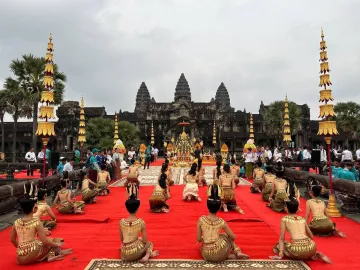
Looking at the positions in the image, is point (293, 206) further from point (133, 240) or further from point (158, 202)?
point (158, 202)

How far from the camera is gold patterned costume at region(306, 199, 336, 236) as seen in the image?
703 centimetres

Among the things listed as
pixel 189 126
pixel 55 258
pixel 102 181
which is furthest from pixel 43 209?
pixel 189 126

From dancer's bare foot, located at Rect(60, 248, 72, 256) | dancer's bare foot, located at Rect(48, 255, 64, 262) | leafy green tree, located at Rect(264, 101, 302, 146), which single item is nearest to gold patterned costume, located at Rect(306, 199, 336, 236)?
dancer's bare foot, located at Rect(60, 248, 72, 256)

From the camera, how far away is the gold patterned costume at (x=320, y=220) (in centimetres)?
703

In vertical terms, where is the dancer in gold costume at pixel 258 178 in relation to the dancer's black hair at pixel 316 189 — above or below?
below

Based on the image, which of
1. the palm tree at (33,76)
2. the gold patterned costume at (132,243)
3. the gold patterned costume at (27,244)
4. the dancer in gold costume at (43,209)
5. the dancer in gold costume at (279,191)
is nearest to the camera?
the gold patterned costume at (27,244)

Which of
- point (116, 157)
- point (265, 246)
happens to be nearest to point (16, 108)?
point (116, 157)

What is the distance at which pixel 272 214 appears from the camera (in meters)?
9.54

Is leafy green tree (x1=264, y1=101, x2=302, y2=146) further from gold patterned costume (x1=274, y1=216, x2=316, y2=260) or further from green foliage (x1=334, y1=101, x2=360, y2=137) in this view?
gold patterned costume (x1=274, y1=216, x2=316, y2=260)

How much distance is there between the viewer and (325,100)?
1006cm

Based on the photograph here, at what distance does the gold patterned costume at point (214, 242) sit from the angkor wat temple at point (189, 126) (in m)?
58.3

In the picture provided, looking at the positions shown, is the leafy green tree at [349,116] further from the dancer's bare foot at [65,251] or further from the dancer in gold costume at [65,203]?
the dancer's bare foot at [65,251]

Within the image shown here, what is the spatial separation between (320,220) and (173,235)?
126 inches

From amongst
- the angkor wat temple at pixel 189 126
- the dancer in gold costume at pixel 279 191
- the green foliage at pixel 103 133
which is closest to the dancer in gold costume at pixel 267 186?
the dancer in gold costume at pixel 279 191
